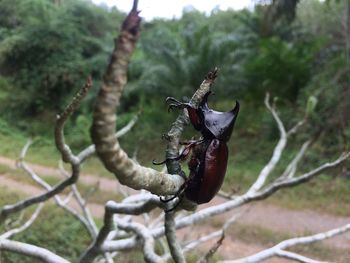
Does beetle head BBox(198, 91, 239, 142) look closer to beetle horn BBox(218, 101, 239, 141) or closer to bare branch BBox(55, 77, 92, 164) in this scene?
beetle horn BBox(218, 101, 239, 141)

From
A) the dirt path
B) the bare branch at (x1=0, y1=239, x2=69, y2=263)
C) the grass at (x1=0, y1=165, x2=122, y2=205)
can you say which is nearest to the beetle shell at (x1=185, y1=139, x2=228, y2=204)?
the bare branch at (x1=0, y1=239, x2=69, y2=263)

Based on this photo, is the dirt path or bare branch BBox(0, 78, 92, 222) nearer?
bare branch BBox(0, 78, 92, 222)

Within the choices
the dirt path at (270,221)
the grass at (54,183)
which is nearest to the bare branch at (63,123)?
the dirt path at (270,221)

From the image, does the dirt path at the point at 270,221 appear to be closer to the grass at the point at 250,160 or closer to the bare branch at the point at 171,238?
the grass at the point at 250,160

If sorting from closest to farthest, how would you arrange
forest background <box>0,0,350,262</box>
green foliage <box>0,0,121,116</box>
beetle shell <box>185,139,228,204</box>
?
1. beetle shell <box>185,139,228,204</box>
2. green foliage <box>0,0,121,116</box>
3. forest background <box>0,0,350,262</box>

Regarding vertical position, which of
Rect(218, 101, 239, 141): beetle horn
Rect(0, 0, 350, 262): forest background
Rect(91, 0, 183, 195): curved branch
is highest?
Rect(91, 0, 183, 195): curved branch

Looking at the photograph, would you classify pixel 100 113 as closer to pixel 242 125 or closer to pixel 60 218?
pixel 60 218

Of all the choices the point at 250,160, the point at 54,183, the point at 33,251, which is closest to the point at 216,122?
the point at 33,251

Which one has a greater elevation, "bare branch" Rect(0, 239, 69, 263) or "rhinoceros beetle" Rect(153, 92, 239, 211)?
"rhinoceros beetle" Rect(153, 92, 239, 211)
